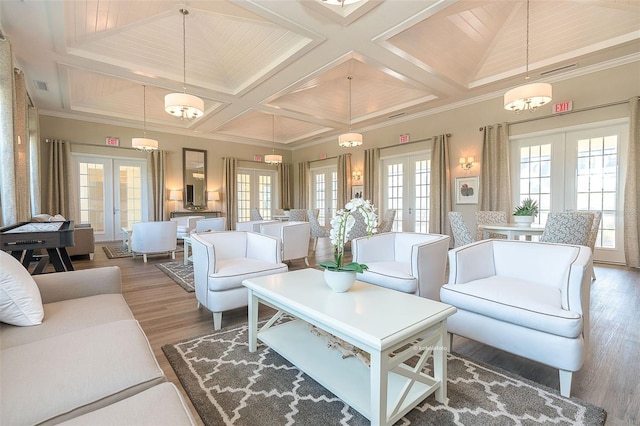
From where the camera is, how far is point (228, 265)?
2799 millimetres

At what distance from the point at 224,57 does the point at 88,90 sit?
134 inches

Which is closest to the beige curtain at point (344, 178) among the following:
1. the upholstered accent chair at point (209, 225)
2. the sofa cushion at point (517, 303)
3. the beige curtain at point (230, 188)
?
the beige curtain at point (230, 188)

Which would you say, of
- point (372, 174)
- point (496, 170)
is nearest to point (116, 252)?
point (372, 174)

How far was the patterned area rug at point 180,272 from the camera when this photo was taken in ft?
12.3

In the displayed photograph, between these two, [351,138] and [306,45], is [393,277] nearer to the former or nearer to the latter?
[306,45]

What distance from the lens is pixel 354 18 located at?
356cm

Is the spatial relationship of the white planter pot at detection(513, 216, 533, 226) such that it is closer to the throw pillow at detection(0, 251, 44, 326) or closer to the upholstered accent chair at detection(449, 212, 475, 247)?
the upholstered accent chair at detection(449, 212, 475, 247)

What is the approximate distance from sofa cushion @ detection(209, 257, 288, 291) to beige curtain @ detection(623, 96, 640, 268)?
17.6ft

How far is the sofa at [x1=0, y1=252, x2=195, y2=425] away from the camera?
866mm

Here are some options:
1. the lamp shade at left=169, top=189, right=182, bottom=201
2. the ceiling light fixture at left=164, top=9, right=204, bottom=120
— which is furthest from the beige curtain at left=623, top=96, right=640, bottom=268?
the lamp shade at left=169, top=189, right=182, bottom=201

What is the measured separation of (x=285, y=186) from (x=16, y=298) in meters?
9.53

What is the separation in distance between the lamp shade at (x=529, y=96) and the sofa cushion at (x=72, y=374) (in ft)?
15.4

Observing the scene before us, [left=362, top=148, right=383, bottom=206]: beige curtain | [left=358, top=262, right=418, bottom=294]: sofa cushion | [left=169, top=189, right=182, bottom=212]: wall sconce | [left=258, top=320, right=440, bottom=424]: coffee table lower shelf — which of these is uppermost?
[left=362, top=148, right=383, bottom=206]: beige curtain

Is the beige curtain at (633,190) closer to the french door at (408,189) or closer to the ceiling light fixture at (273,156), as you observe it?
the french door at (408,189)
